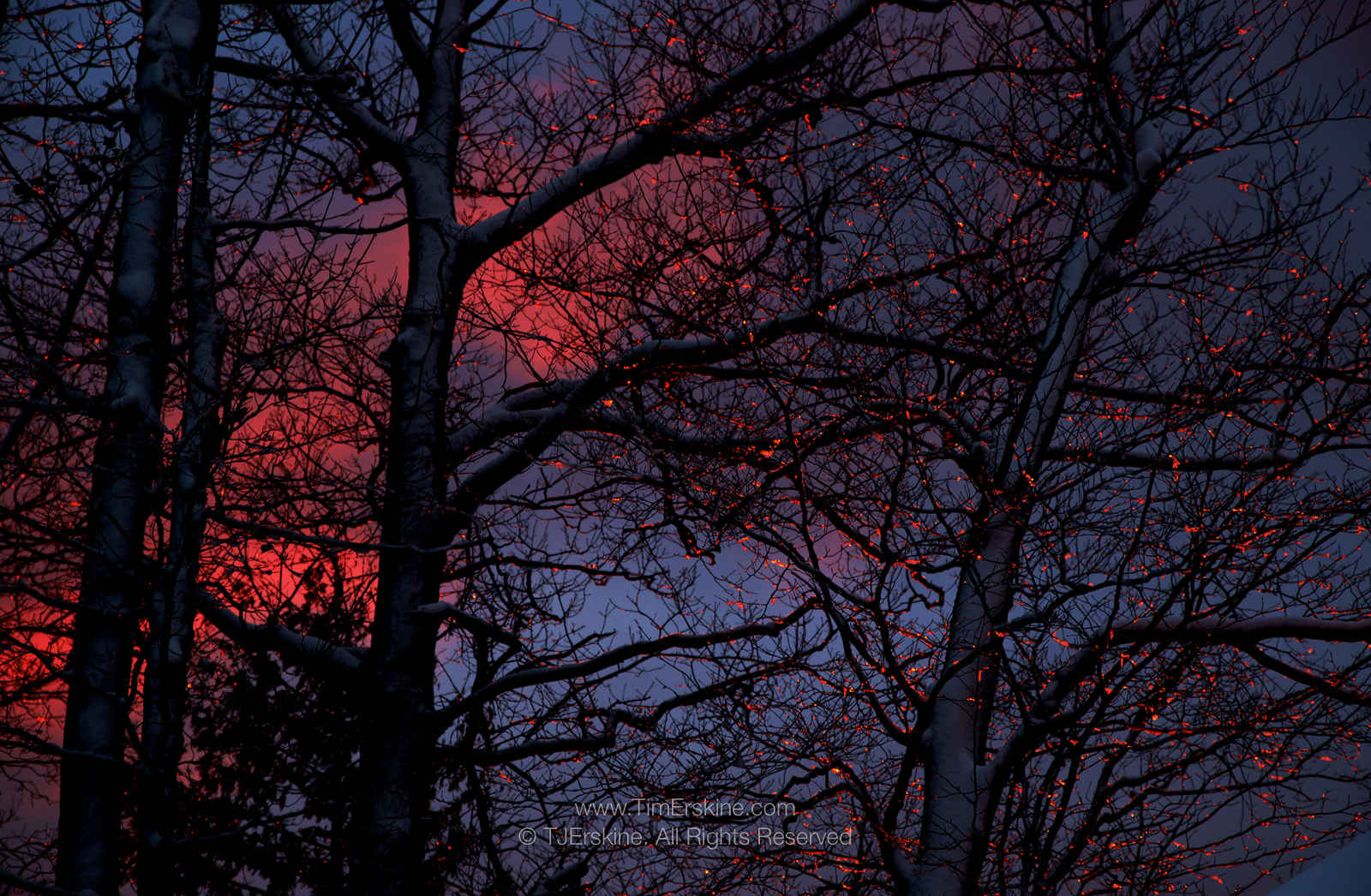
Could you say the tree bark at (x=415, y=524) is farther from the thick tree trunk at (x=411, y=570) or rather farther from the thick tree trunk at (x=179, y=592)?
the thick tree trunk at (x=179, y=592)

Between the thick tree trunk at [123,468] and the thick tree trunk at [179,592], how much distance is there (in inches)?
5.0

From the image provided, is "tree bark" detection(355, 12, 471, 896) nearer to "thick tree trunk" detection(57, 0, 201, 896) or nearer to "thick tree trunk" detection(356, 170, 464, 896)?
"thick tree trunk" detection(356, 170, 464, 896)

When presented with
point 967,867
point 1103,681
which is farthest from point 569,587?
point 1103,681

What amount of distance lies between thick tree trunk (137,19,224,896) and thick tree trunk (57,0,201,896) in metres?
0.13

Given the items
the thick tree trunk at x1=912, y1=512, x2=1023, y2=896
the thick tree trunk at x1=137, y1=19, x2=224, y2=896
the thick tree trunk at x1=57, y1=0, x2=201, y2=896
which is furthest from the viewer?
the thick tree trunk at x1=912, y1=512, x2=1023, y2=896

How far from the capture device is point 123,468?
Answer: 4613 mm

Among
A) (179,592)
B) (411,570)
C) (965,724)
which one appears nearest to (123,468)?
(179,592)

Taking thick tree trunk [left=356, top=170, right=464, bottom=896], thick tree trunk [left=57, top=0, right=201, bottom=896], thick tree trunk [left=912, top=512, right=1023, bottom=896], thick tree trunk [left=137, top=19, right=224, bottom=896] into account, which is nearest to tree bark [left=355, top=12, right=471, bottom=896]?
thick tree trunk [left=356, top=170, right=464, bottom=896]

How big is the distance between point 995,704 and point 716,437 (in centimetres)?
340

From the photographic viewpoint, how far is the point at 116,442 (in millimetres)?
4609

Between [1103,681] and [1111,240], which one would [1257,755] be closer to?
[1103,681]

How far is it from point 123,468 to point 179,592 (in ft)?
5.61

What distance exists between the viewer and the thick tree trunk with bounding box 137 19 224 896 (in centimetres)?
451

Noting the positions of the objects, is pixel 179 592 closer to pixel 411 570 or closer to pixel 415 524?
pixel 411 570
